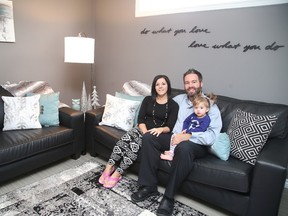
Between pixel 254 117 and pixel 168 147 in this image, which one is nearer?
pixel 254 117

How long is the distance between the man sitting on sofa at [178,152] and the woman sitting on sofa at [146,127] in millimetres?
106

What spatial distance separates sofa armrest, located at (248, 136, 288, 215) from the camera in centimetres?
143

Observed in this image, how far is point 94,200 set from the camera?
1.83 meters

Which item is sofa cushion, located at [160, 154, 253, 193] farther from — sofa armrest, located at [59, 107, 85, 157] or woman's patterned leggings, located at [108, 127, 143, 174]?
sofa armrest, located at [59, 107, 85, 157]

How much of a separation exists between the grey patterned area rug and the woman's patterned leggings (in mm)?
212

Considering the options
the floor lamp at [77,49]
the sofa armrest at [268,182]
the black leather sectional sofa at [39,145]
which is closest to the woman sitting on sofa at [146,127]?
the black leather sectional sofa at [39,145]

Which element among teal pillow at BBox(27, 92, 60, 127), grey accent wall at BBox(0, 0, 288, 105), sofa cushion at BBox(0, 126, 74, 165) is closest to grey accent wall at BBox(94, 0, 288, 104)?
grey accent wall at BBox(0, 0, 288, 105)

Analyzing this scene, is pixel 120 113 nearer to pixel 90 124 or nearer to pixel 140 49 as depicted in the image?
pixel 90 124

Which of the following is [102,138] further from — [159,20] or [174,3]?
[174,3]

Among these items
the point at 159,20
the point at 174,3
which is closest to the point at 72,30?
the point at 159,20

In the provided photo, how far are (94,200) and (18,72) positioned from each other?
2069 millimetres

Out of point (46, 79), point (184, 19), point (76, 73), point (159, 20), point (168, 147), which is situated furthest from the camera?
point (76, 73)

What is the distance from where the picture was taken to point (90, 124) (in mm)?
2559

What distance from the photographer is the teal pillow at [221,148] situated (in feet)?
5.79
